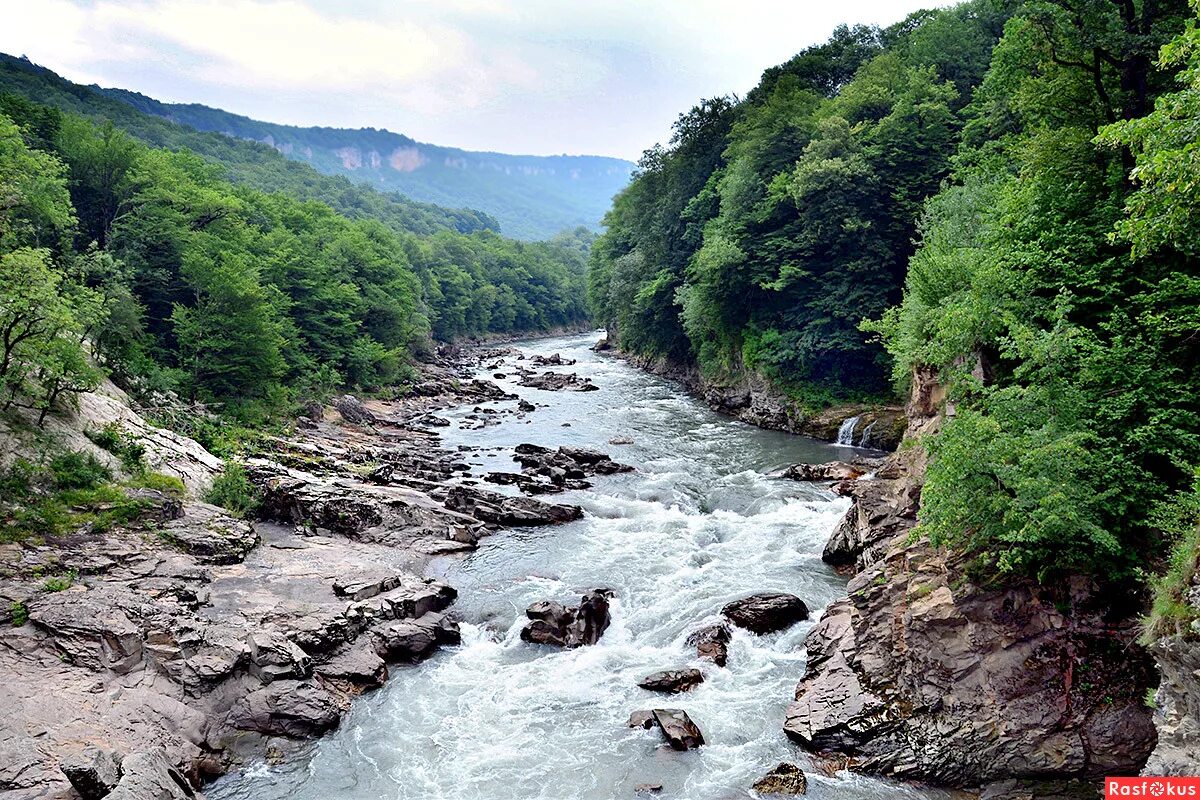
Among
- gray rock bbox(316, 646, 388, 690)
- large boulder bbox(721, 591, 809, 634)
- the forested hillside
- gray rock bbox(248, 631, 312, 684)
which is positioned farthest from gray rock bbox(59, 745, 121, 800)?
the forested hillside

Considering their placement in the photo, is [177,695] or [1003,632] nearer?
[1003,632]

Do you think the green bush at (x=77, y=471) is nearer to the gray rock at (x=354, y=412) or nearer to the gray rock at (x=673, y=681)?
the gray rock at (x=673, y=681)

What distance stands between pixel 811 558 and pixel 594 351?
66104 millimetres

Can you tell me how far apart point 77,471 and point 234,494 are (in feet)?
14.6

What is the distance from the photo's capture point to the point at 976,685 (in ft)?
40.2

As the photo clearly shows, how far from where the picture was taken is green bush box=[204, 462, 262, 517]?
22.3 metres

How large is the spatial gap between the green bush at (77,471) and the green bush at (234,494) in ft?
10.2

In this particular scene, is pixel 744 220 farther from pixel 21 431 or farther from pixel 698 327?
pixel 21 431

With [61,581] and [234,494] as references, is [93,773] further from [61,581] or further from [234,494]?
[234,494]

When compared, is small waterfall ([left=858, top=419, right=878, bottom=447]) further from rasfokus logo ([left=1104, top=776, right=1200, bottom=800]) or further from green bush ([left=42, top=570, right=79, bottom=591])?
green bush ([left=42, top=570, right=79, bottom=591])

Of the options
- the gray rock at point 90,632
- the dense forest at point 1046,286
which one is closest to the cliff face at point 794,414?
the dense forest at point 1046,286

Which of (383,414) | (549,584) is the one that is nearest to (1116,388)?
(549,584)

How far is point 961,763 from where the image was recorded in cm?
1171

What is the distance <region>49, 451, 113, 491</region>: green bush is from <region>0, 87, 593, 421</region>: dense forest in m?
1.83
